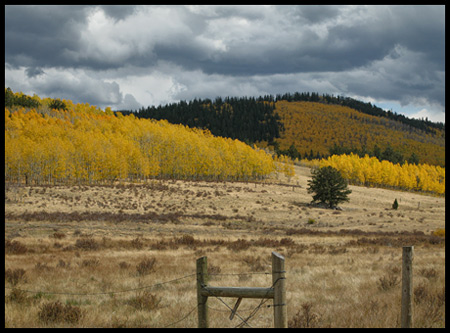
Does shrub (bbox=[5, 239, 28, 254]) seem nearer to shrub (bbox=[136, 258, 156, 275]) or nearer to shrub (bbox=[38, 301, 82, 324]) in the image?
shrub (bbox=[136, 258, 156, 275])

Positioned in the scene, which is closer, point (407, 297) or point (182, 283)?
point (407, 297)

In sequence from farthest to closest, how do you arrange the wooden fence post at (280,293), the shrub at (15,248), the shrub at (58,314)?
the shrub at (15,248)
the shrub at (58,314)
the wooden fence post at (280,293)

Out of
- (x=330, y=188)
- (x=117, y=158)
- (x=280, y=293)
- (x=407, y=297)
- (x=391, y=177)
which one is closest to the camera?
(x=280, y=293)

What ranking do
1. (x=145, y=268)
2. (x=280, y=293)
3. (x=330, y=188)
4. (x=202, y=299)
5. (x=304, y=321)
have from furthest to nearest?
(x=330, y=188)
(x=145, y=268)
(x=304, y=321)
(x=202, y=299)
(x=280, y=293)

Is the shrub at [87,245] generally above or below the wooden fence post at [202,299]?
below

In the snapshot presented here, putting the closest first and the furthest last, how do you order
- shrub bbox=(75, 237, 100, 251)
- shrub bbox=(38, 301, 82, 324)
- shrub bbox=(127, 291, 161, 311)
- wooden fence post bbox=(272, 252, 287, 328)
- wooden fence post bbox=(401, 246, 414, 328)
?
1. wooden fence post bbox=(272, 252, 287, 328)
2. wooden fence post bbox=(401, 246, 414, 328)
3. shrub bbox=(38, 301, 82, 324)
4. shrub bbox=(127, 291, 161, 311)
5. shrub bbox=(75, 237, 100, 251)

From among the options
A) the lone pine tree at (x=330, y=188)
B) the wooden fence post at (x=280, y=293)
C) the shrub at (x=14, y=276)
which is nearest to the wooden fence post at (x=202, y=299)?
the wooden fence post at (x=280, y=293)

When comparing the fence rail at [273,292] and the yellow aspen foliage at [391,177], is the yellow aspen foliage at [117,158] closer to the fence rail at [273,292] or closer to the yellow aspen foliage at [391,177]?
the yellow aspen foliage at [391,177]

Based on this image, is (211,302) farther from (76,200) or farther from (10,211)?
(76,200)

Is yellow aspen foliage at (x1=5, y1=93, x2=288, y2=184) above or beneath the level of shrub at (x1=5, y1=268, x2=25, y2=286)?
above

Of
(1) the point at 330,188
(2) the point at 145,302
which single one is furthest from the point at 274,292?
(1) the point at 330,188

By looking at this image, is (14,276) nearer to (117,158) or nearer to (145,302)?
(145,302)

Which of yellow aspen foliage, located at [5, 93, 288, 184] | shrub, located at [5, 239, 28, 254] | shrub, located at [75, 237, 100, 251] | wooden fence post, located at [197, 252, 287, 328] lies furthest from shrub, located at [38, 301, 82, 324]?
yellow aspen foliage, located at [5, 93, 288, 184]

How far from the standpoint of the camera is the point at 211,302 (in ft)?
31.1
